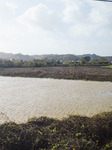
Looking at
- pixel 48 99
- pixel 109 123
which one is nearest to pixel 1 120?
pixel 48 99

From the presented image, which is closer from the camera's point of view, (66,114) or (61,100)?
(66,114)

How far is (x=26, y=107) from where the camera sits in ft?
20.0

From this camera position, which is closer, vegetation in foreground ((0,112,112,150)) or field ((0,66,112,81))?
vegetation in foreground ((0,112,112,150))

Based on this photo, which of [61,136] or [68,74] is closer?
[61,136]

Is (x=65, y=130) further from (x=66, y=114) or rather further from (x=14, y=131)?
(x=66, y=114)

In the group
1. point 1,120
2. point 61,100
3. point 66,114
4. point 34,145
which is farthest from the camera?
point 61,100

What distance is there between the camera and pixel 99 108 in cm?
592

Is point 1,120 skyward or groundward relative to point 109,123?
groundward

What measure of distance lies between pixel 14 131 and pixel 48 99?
4046mm

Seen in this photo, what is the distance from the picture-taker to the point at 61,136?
10.1ft

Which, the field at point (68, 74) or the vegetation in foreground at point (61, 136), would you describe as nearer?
the vegetation in foreground at point (61, 136)

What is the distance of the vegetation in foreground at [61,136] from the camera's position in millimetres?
2819

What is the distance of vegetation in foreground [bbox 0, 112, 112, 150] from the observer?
2819mm

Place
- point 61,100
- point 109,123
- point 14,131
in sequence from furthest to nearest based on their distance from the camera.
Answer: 1. point 61,100
2. point 109,123
3. point 14,131
